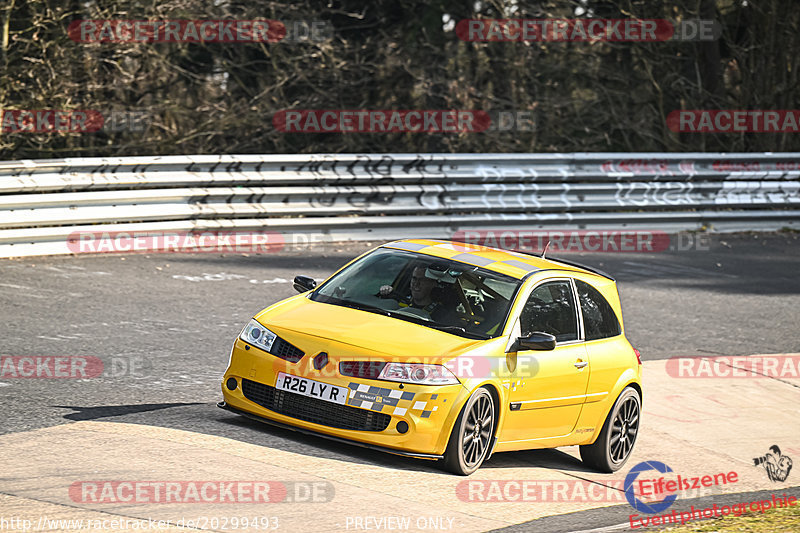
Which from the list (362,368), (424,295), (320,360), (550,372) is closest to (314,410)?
(320,360)

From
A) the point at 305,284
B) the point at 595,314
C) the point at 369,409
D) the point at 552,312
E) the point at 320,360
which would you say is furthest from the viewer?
the point at 595,314

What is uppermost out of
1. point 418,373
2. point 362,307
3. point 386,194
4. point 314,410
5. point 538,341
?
point 386,194

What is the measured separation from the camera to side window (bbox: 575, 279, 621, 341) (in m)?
8.65

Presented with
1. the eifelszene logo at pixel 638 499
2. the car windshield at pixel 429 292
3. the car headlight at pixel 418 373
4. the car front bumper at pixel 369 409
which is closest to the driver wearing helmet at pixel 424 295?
the car windshield at pixel 429 292

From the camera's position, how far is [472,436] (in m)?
7.42

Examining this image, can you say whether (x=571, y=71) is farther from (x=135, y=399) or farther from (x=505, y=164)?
(x=135, y=399)

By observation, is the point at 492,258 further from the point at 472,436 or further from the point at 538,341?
the point at 472,436

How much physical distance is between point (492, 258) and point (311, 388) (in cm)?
198

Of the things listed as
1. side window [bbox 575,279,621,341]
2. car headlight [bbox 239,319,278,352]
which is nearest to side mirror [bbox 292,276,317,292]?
car headlight [bbox 239,319,278,352]

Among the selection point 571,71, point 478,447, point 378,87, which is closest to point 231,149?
point 378,87

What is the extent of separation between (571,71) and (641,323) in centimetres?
1187

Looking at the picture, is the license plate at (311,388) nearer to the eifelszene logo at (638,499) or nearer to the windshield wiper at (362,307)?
the windshield wiper at (362,307)

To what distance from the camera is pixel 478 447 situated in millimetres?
7516

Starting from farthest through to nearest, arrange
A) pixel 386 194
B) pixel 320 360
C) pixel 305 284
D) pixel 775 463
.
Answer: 1. pixel 386 194
2. pixel 775 463
3. pixel 305 284
4. pixel 320 360
